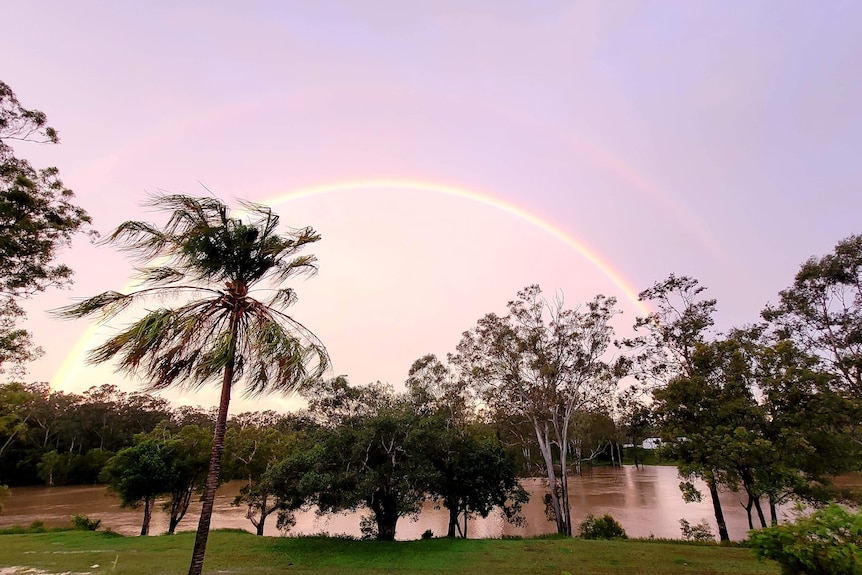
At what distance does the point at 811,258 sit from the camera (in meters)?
20.8

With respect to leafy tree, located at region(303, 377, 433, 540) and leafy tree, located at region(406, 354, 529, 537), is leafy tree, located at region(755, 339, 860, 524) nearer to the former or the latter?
leafy tree, located at region(406, 354, 529, 537)

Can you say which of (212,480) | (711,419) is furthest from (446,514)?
(212,480)

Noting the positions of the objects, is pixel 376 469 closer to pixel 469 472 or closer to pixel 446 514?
pixel 469 472

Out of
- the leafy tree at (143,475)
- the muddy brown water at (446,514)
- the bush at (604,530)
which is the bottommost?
the muddy brown water at (446,514)

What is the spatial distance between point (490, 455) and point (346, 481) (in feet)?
23.6

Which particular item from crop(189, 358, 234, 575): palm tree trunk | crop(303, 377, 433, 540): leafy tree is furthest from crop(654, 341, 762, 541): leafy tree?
crop(189, 358, 234, 575): palm tree trunk

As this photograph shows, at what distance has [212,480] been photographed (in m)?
7.76

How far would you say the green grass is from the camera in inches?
484

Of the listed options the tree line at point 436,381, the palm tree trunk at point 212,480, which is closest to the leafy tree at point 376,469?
the tree line at point 436,381

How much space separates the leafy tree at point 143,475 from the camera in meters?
23.7

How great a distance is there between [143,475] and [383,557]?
17.4 meters

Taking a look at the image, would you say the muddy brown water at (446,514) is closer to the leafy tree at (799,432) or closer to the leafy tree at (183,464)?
the leafy tree at (183,464)

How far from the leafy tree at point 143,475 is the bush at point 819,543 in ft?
90.9

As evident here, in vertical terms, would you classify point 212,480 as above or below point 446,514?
above
